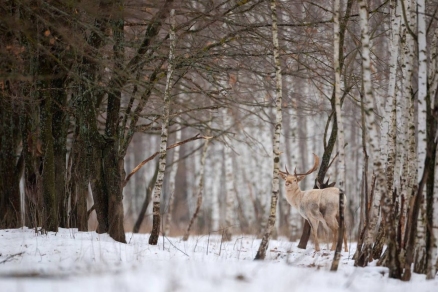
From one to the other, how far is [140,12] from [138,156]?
26763 millimetres

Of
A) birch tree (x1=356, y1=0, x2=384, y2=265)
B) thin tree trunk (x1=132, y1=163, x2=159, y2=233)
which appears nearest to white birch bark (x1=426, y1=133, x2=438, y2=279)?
birch tree (x1=356, y1=0, x2=384, y2=265)

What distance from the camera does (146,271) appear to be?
6.46 m

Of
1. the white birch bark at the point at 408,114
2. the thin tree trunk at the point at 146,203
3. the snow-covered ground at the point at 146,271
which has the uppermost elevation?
the white birch bark at the point at 408,114

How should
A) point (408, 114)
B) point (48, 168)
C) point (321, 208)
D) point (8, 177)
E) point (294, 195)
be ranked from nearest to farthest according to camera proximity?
point (408, 114)
point (48, 168)
point (321, 208)
point (8, 177)
point (294, 195)

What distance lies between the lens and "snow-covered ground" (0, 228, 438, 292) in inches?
Result: 226

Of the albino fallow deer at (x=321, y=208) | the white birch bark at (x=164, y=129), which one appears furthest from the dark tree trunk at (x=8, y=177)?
the albino fallow deer at (x=321, y=208)

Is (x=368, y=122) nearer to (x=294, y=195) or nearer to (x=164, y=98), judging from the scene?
(x=164, y=98)

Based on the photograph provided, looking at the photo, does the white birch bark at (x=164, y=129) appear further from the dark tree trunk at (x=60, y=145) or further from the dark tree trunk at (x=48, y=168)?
the dark tree trunk at (x=60, y=145)

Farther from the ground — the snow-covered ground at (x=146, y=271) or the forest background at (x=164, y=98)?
the forest background at (x=164, y=98)

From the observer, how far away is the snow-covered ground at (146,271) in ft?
18.8

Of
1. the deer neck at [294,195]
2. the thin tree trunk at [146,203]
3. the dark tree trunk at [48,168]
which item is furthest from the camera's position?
the thin tree trunk at [146,203]

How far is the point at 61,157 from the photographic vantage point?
9914 millimetres

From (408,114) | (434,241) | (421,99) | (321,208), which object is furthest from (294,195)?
(421,99)

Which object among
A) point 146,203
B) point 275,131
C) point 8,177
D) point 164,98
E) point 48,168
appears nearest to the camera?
point 275,131
